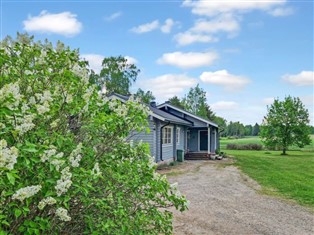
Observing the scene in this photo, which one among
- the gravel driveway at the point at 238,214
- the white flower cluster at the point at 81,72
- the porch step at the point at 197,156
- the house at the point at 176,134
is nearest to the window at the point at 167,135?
the house at the point at 176,134

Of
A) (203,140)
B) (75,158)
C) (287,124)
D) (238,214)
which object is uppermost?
(287,124)

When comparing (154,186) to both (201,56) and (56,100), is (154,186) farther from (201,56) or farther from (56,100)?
(201,56)

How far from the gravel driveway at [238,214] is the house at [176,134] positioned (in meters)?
6.11

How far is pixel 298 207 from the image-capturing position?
8.22 metres

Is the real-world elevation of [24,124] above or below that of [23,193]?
above

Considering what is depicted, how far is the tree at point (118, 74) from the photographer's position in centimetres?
3791

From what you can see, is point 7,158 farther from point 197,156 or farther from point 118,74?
point 118,74

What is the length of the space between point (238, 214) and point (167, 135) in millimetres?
12158

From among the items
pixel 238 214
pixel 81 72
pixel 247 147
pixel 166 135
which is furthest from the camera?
pixel 247 147

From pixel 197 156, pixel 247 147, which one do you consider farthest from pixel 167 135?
pixel 247 147

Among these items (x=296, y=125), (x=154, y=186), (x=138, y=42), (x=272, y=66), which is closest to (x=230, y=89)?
(x=296, y=125)

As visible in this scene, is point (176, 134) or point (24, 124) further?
point (176, 134)

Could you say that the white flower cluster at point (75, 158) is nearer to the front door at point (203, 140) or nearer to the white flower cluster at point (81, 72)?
the white flower cluster at point (81, 72)

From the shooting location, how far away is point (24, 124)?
7.07 feet
